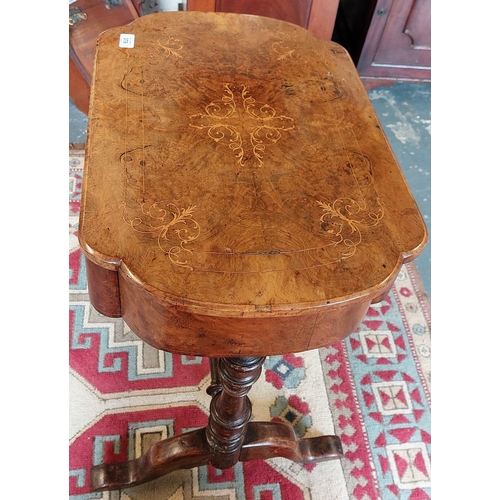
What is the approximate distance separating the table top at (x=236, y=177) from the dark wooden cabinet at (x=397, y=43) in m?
1.02

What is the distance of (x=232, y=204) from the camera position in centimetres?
78

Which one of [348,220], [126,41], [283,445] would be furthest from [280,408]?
[126,41]

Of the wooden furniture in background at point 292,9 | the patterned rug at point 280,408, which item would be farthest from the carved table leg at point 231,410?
the wooden furniture in background at point 292,9

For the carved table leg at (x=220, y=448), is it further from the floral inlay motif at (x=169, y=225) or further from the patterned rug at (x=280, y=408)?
the floral inlay motif at (x=169, y=225)

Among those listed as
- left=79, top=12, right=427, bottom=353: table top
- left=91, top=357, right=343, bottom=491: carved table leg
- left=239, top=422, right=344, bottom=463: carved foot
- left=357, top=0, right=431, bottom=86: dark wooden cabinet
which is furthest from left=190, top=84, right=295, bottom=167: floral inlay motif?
left=357, top=0, right=431, bottom=86: dark wooden cabinet

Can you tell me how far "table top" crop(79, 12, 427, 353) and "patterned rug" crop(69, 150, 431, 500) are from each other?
58 cm

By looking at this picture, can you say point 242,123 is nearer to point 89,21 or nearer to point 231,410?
point 231,410

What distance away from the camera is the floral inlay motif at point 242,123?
2.92ft

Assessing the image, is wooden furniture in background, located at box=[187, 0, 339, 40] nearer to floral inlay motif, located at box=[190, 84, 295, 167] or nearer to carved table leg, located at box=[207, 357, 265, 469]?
floral inlay motif, located at box=[190, 84, 295, 167]

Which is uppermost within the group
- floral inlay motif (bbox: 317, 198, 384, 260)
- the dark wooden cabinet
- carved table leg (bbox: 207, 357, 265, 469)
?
floral inlay motif (bbox: 317, 198, 384, 260)

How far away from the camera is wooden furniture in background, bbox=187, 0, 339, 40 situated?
63.7 inches

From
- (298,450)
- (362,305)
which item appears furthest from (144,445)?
(362,305)

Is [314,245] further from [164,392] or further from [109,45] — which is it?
[164,392]

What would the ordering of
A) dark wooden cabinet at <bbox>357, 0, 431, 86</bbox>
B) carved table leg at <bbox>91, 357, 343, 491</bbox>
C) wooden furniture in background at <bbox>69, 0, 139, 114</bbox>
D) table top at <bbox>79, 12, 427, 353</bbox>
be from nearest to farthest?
1. table top at <bbox>79, 12, 427, 353</bbox>
2. carved table leg at <bbox>91, 357, 343, 491</bbox>
3. wooden furniture in background at <bbox>69, 0, 139, 114</bbox>
4. dark wooden cabinet at <bbox>357, 0, 431, 86</bbox>
